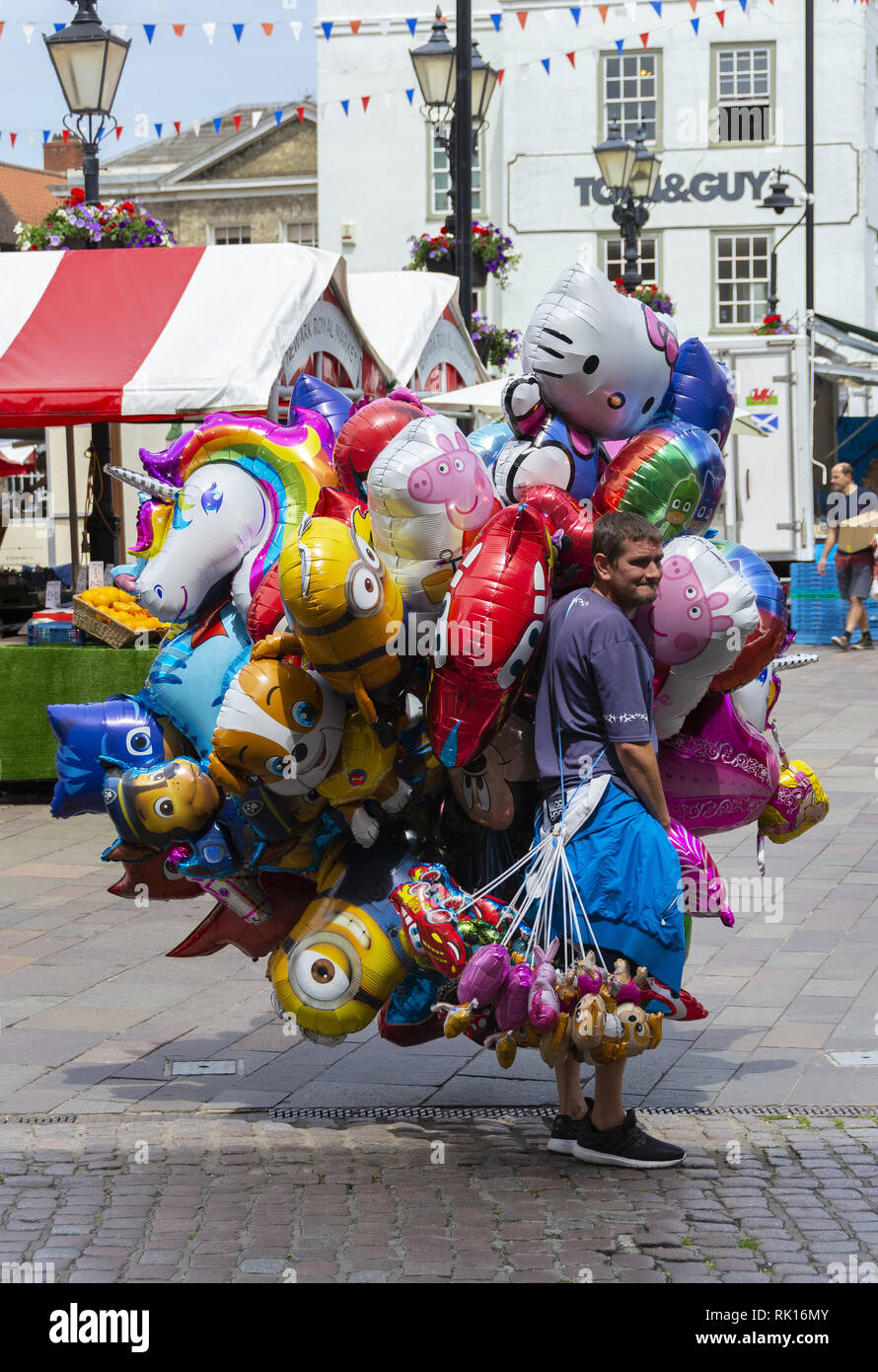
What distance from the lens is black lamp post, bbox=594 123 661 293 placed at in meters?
17.7

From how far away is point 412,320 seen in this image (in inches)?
519

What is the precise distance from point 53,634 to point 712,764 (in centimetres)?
637

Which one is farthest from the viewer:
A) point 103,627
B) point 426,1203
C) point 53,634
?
point 53,634

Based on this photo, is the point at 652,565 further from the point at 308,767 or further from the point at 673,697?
the point at 308,767

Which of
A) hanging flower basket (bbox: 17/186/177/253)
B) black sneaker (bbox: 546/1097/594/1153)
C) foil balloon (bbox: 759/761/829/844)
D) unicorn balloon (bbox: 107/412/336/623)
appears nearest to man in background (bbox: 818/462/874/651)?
hanging flower basket (bbox: 17/186/177/253)

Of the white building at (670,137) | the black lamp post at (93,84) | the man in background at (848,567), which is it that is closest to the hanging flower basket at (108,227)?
the black lamp post at (93,84)

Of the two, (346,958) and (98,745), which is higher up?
(98,745)

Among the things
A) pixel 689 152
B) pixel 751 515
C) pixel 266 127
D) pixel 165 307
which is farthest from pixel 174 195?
pixel 165 307

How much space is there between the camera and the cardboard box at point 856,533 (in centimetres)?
1697

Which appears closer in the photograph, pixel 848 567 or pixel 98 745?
pixel 98 745

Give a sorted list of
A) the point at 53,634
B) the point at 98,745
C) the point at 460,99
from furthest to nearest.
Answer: the point at 460,99 < the point at 53,634 < the point at 98,745

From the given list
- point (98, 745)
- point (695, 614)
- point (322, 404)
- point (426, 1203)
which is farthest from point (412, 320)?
point (426, 1203)

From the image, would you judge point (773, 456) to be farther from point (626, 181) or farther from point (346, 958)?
point (346, 958)

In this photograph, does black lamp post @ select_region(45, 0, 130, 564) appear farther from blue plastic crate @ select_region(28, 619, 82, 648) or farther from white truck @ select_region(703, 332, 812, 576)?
white truck @ select_region(703, 332, 812, 576)
